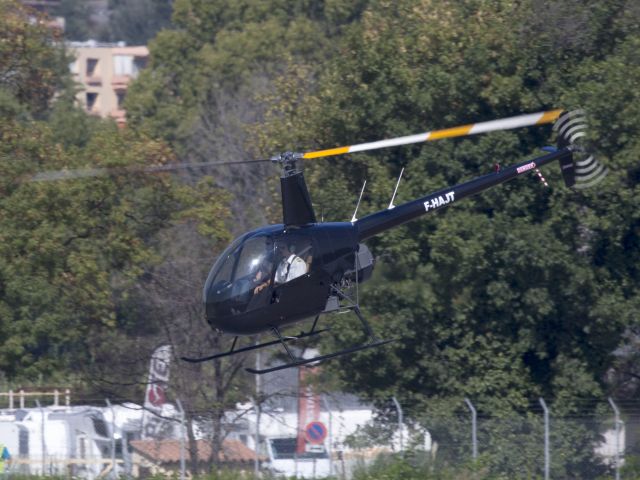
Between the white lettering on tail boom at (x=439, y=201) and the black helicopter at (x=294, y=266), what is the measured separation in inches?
13.8

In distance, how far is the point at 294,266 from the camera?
536 inches

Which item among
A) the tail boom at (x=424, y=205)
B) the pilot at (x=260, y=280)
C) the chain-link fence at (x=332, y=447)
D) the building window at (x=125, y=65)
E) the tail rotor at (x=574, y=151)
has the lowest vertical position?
the chain-link fence at (x=332, y=447)

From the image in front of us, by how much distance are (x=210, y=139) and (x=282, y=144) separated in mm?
18661

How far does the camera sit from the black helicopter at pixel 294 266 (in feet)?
43.7

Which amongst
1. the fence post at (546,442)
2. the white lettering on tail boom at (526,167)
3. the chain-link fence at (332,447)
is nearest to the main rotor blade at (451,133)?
the white lettering on tail boom at (526,167)

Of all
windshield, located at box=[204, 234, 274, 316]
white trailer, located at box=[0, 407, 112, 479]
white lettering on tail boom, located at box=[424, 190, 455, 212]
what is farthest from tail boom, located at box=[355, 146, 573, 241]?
white trailer, located at box=[0, 407, 112, 479]

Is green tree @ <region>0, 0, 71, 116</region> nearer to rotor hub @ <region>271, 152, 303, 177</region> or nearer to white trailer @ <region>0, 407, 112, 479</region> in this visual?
white trailer @ <region>0, 407, 112, 479</region>

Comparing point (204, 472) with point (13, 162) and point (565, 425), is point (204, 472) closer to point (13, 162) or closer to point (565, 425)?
point (565, 425)

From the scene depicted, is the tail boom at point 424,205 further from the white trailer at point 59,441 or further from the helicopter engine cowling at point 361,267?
the white trailer at point 59,441

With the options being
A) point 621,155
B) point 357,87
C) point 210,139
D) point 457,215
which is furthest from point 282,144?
point 210,139

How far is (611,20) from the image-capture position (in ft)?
71.9

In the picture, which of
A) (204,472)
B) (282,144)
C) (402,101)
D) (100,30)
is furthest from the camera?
(100,30)

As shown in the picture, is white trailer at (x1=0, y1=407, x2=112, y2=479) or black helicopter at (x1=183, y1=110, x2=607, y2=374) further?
white trailer at (x1=0, y1=407, x2=112, y2=479)

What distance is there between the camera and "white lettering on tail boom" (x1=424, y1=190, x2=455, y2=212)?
1552 cm
